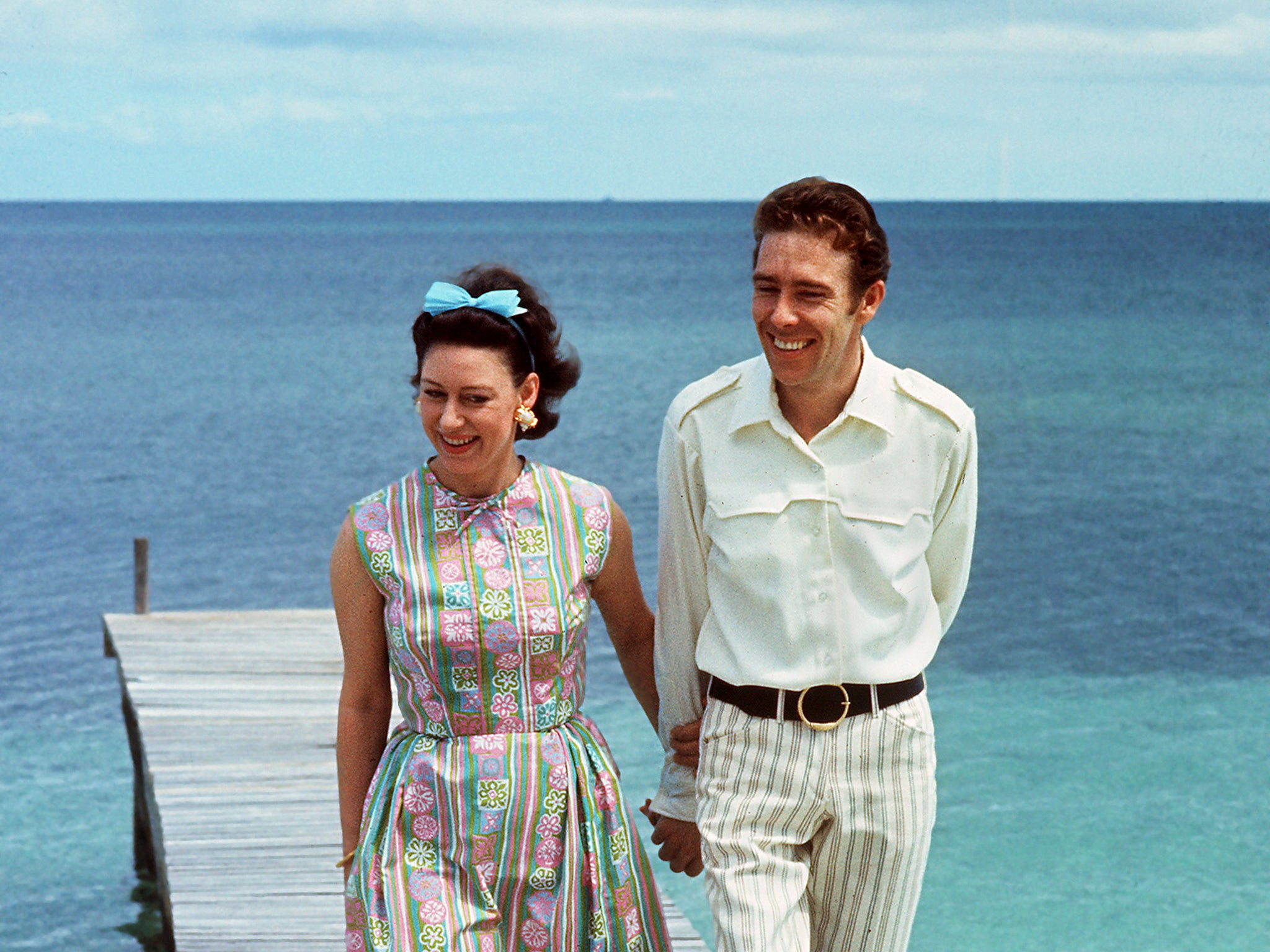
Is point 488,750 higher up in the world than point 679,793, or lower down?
higher up

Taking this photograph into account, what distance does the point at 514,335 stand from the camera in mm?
2725

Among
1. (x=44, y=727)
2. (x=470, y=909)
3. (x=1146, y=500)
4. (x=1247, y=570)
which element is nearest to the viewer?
(x=470, y=909)

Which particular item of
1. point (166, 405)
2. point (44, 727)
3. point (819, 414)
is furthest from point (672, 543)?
point (166, 405)

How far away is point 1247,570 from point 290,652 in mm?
13198

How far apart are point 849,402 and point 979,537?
17.9m

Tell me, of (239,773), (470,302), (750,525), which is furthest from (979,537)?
(470,302)

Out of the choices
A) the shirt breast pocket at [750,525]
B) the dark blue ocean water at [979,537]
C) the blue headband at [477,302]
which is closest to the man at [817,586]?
the shirt breast pocket at [750,525]

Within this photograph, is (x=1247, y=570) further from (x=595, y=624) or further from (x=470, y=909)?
(x=470, y=909)

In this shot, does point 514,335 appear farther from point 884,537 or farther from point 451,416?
point 884,537

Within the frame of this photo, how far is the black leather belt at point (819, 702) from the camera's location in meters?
2.66

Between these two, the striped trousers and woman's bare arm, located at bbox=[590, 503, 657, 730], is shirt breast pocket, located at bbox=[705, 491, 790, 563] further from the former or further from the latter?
the striped trousers

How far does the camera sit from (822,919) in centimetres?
278

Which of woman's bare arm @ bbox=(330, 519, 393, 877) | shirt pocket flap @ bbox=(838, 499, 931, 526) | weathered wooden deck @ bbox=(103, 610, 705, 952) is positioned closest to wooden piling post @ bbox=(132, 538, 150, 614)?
weathered wooden deck @ bbox=(103, 610, 705, 952)

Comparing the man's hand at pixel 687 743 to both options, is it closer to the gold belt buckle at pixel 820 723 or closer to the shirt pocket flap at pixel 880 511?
the gold belt buckle at pixel 820 723
